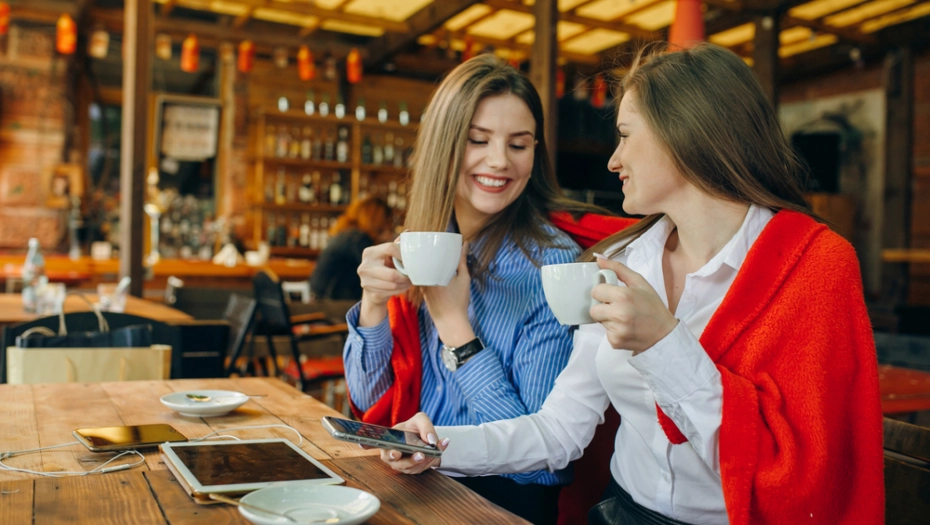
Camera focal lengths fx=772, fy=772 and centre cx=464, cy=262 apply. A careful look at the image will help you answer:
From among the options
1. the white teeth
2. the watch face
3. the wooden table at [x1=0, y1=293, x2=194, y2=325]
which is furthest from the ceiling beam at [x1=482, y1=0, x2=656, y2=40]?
the watch face

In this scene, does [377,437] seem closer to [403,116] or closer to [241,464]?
[241,464]

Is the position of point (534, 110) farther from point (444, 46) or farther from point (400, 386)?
point (444, 46)

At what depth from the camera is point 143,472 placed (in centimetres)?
105

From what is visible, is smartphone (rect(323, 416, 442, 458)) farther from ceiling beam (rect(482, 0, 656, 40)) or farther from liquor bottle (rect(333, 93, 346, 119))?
liquor bottle (rect(333, 93, 346, 119))

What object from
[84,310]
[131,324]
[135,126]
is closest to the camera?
[131,324]

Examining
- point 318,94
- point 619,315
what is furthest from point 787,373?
point 318,94

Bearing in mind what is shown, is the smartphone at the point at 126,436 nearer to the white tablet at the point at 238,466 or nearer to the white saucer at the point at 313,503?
the white tablet at the point at 238,466

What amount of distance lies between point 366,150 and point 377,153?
0.38 ft

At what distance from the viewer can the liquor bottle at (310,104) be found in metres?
7.50

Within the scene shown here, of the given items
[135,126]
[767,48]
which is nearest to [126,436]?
[135,126]

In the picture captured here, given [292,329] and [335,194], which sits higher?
[335,194]

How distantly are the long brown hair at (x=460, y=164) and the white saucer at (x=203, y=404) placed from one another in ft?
1.50

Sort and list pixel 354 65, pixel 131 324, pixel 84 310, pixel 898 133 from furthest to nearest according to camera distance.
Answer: pixel 354 65 → pixel 898 133 → pixel 84 310 → pixel 131 324

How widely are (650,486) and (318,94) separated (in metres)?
7.20
